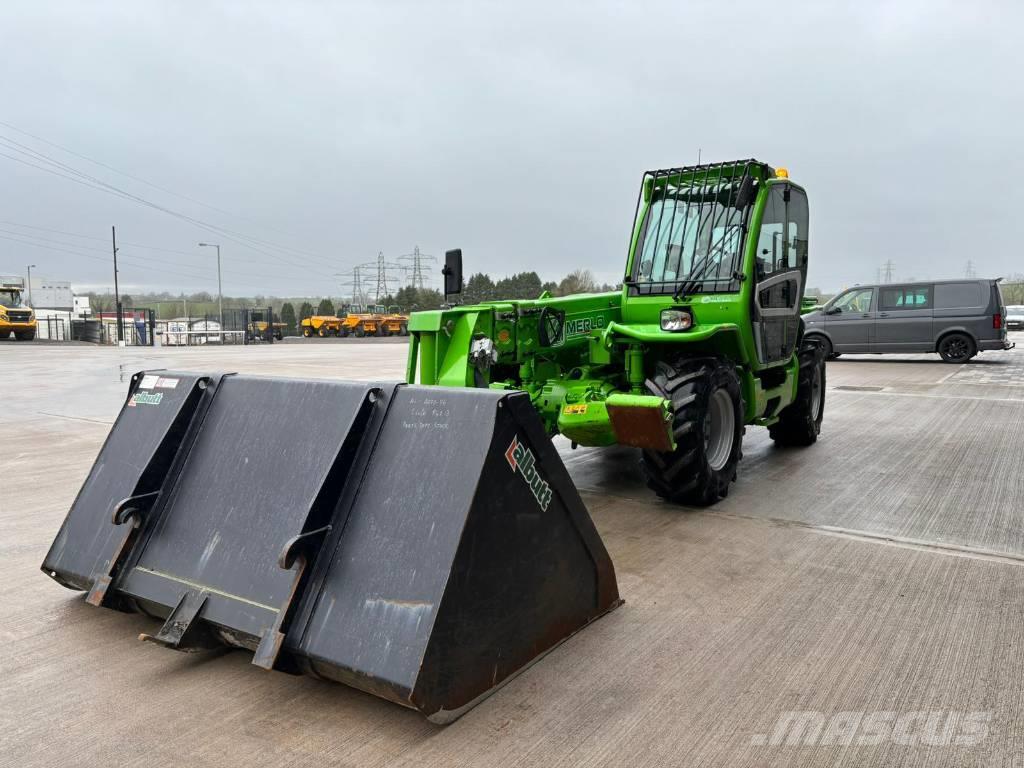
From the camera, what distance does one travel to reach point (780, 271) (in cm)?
661

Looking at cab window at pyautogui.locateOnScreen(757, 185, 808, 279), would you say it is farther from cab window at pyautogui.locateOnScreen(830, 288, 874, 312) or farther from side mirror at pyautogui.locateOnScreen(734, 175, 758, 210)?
cab window at pyautogui.locateOnScreen(830, 288, 874, 312)

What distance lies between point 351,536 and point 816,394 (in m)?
6.64

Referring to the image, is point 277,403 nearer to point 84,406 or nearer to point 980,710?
point 980,710

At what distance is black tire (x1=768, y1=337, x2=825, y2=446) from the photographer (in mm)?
7805

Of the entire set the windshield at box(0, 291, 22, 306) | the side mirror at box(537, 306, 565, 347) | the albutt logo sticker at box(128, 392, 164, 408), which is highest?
the windshield at box(0, 291, 22, 306)

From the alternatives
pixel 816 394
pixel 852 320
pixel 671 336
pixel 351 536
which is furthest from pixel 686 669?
pixel 852 320

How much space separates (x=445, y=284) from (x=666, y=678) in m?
3.18

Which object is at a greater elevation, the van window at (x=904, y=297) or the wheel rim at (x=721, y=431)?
the van window at (x=904, y=297)

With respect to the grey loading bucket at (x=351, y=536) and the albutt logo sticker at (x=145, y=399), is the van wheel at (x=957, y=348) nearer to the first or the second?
the grey loading bucket at (x=351, y=536)

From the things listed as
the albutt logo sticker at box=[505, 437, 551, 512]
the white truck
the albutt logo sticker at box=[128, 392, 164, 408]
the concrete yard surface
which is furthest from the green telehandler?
the white truck

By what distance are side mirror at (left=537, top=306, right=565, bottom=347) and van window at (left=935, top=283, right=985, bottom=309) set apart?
50.6 ft

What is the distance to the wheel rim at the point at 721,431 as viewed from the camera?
5.86 metres

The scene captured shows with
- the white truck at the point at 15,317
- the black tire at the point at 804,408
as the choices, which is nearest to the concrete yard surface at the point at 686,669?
the black tire at the point at 804,408

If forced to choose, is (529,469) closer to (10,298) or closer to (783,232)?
(783,232)
